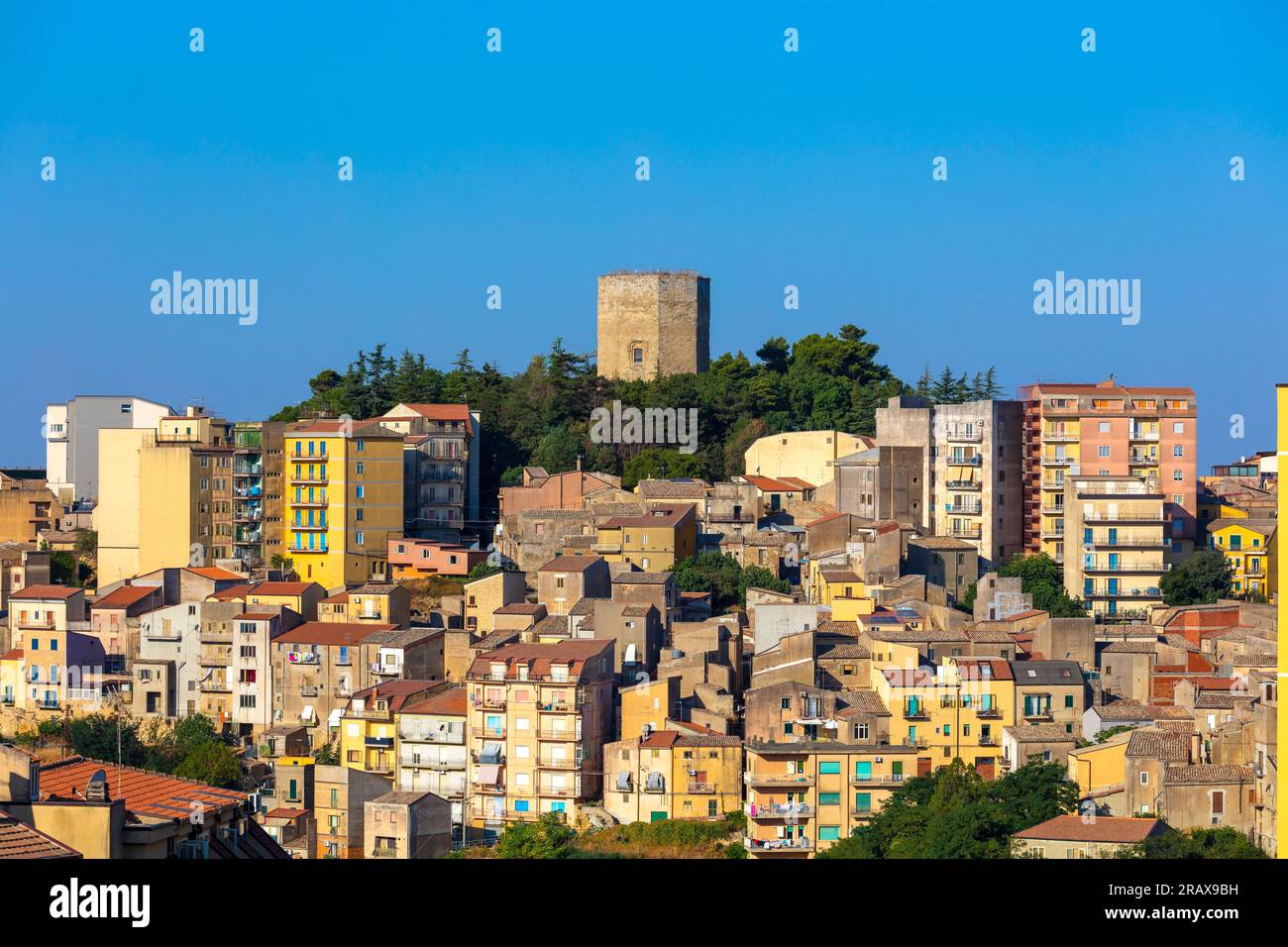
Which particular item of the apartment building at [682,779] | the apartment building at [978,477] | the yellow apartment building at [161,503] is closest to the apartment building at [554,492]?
the yellow apartment building at [161,503]

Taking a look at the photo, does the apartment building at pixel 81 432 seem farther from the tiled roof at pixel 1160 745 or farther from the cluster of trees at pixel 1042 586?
the tiled roof at pixel 1160 745

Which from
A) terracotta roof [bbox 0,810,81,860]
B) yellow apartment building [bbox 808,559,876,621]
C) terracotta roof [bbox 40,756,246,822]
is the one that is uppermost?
terracotta roof [bbox 0,810,81,860]

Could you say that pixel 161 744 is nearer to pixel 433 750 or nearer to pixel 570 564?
pixel 433 750

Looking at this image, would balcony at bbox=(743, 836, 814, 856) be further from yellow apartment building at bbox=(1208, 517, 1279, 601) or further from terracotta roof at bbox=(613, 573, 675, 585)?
yellow apartment building at bbox=(1208, 517, 1279, 601)

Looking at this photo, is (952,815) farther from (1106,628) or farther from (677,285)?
(677,285)

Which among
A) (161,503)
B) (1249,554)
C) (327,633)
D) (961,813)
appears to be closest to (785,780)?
(961,813)

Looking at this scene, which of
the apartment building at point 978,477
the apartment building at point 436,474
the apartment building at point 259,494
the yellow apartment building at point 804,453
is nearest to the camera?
the apartment building at point 978,477

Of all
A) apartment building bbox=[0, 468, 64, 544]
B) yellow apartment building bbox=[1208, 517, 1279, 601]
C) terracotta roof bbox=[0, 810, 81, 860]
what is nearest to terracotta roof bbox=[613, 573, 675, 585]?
yellow apartment building bbox=[1208, 517, 1279, 601]
